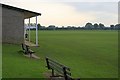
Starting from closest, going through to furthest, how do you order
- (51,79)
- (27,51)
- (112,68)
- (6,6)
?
1. (51,79)
2. (112,68)
3. (27,51)
4. (6,6)

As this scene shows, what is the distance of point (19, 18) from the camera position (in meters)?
29.6

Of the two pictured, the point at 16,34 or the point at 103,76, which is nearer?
the point at 103,76

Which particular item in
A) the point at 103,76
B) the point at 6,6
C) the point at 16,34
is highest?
the point at 6,6

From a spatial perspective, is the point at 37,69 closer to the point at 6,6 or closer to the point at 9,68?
the point at 9,68

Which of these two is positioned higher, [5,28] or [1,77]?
[5,28]

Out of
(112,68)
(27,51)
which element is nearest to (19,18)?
(27,51)

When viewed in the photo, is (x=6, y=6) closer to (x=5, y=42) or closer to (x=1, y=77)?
(x=5, y=42)

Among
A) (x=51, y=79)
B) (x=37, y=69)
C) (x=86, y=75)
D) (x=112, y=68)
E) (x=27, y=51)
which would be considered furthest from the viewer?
(x=27, y=51)

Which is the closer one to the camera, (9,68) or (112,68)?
(9,68)

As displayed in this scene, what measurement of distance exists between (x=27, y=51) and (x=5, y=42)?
8.92m

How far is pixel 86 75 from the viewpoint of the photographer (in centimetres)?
1307

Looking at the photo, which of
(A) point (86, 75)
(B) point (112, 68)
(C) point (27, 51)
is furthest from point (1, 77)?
(C) point (27, 51)

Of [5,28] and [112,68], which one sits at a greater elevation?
[5,28]

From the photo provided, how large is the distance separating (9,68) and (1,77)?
7.81 ft
